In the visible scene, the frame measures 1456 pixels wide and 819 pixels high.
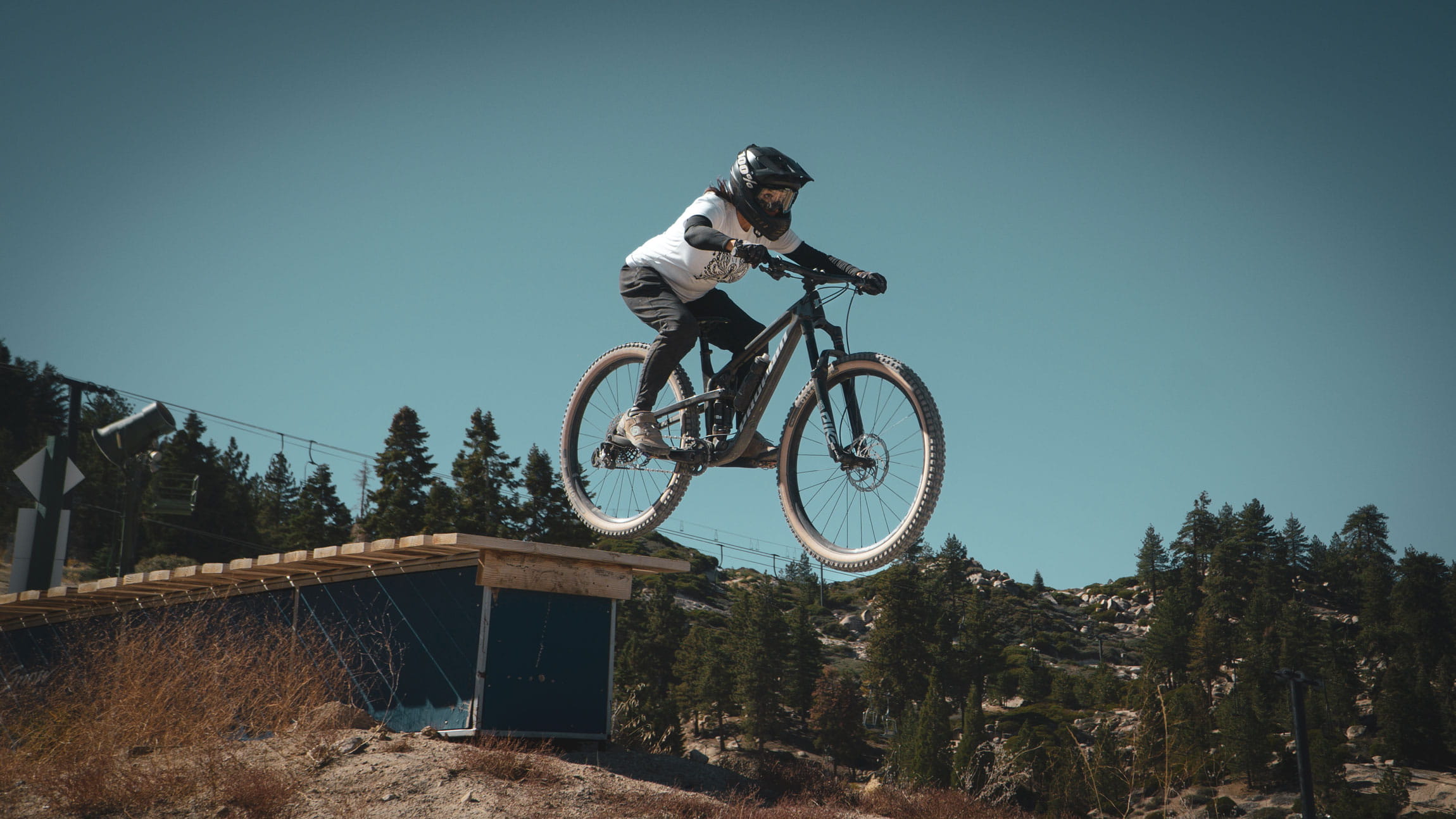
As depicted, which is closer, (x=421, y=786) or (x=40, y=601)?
(x=421, y=786)

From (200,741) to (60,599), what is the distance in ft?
29.3

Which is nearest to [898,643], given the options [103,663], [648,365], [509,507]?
[509,507]

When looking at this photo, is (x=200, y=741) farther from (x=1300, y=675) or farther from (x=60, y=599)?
(x=1300, y=675)

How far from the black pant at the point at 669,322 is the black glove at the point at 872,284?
3.10ft

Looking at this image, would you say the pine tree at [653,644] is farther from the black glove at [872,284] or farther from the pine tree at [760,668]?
the black glove at [872,284]

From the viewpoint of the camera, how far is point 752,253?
6.66 m

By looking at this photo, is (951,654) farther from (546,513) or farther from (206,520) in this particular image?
(206,520)

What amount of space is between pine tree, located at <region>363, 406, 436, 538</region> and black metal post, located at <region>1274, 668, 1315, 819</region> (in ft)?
126

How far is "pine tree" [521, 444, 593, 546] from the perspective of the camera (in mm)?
50719

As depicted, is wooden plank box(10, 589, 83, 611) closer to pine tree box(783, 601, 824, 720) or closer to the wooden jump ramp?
the wooden jump ramp

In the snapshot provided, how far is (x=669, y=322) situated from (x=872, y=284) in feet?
4.91

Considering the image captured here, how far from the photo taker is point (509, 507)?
51375 millimetres

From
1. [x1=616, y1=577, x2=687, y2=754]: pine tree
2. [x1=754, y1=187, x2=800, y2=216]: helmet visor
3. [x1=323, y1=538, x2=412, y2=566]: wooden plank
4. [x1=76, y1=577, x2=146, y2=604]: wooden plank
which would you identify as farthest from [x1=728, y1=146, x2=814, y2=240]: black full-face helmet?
[x1=616, y1=577, x2=687, y2=754]: pine tree

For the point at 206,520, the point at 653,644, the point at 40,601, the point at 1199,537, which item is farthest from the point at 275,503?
the point at 1199,537
